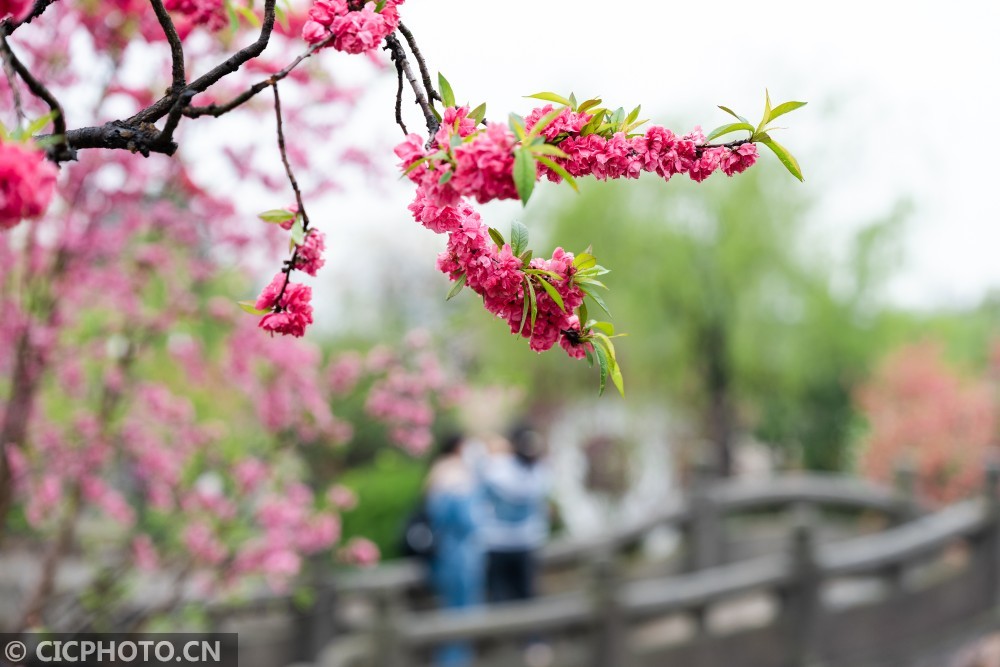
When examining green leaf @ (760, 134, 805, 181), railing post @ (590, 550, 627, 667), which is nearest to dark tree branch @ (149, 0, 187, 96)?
green leaf @ (760, 134, 805, 181)

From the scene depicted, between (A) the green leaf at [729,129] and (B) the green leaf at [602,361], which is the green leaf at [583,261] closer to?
(B) the green leaf at [602,361]

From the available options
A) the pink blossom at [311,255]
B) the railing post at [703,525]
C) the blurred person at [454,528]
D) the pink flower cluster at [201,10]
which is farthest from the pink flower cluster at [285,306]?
the railing post at [703,525]

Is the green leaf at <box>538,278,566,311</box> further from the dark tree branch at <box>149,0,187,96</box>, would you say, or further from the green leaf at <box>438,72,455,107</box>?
the dark tree branch at <box>149,0,187,96</box>

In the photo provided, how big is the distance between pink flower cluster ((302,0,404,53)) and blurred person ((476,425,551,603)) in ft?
14.6

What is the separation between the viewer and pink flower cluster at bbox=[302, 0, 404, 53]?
1125mm

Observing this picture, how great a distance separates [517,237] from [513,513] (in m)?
4.63

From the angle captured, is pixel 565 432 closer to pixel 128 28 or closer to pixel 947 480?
pixel 947 480

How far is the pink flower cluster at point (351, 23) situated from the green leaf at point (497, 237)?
0.29 m

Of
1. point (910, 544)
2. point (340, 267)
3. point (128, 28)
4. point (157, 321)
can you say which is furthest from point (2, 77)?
point (340, 267)

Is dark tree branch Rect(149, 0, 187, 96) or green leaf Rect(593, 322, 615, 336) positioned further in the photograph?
green leaf Rect(593, 322, 615, 336)

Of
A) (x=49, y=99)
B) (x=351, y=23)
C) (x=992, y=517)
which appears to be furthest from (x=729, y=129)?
(x=992, y=517)

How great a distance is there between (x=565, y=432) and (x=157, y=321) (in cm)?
1542

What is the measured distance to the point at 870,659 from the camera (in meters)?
5.65

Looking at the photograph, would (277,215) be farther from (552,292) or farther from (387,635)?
(387,635)
